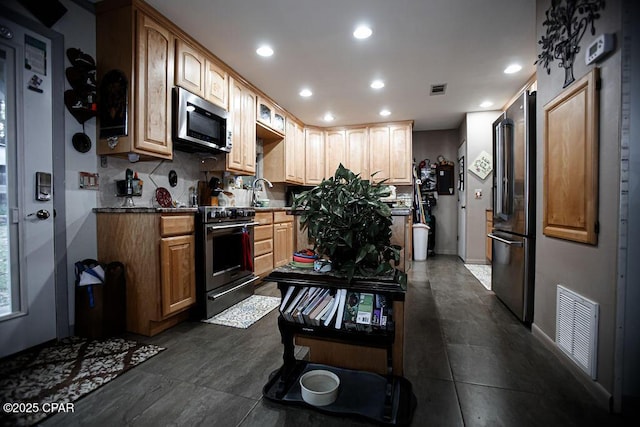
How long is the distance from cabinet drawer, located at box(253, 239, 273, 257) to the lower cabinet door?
1043mm

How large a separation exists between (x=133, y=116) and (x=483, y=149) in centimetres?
482

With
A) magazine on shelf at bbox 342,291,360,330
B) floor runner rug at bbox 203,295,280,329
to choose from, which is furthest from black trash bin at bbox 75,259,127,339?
magazine on shelf at bbox 342,291,360,330

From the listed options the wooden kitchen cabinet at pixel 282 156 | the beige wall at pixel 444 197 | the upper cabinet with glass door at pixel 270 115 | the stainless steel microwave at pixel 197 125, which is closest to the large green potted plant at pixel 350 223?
the stainless steel microwave at pixel 197 125

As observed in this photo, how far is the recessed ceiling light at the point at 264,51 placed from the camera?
9.33 ft

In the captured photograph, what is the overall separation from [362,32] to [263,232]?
2424mm

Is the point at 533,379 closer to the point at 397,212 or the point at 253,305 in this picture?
the point at 397,212

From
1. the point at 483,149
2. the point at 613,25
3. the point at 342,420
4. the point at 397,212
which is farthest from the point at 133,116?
the point at 483,149

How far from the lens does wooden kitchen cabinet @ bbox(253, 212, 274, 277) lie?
3.51 metres

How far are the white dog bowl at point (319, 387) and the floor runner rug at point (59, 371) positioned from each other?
111 centimetres

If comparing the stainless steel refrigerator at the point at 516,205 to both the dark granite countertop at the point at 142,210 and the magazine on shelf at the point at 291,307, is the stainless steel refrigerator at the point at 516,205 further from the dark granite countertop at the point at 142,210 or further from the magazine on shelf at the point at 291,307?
the dark granite countertop at the point at 142,210

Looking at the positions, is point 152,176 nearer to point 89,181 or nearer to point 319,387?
point 89,181

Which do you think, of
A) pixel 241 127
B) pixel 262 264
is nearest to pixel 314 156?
pixel 241 127

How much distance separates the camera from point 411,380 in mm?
1643

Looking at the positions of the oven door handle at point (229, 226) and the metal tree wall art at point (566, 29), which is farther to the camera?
the oven door handle at point (229, 226)
